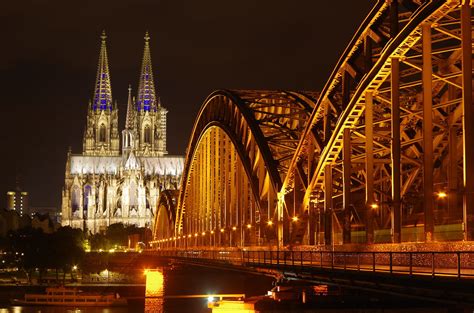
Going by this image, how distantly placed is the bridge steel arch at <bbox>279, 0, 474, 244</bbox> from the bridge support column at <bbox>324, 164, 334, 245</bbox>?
0.05 metres

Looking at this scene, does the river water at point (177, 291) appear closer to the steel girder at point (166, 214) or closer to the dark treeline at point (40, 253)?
the steel girder at point (166, 214)

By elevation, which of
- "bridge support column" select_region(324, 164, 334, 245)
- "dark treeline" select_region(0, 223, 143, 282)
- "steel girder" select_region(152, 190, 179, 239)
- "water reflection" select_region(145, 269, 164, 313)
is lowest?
"water reflection" select_region(145, 269, 164, 313)

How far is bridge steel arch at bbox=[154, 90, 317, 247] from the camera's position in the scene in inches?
2559

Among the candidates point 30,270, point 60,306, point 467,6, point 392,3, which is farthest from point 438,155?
point 30,270

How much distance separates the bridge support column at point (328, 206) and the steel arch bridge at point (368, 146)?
0.18ft

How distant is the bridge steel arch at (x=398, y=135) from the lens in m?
31.9

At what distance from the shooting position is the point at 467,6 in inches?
1210

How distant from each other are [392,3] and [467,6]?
23.2ft

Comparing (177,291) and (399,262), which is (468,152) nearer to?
(399,262)

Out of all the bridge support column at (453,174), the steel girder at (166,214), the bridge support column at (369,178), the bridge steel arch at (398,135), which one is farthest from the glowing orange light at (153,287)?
the bridge support column at (369,178)

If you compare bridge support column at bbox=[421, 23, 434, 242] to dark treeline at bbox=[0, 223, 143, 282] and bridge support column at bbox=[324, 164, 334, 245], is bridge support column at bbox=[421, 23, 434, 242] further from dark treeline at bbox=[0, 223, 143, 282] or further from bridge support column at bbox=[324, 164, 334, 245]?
dark treeline at bbox=[0, 223, 143, 282]

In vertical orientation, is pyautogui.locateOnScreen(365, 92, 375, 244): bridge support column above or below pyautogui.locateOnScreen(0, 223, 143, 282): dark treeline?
above

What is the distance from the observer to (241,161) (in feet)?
237

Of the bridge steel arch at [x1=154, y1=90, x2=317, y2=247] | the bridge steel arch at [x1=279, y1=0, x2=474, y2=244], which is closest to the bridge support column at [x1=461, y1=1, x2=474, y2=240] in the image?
the bridge steel arch at [x1=279, y1=0, x2=474, y2=244]
